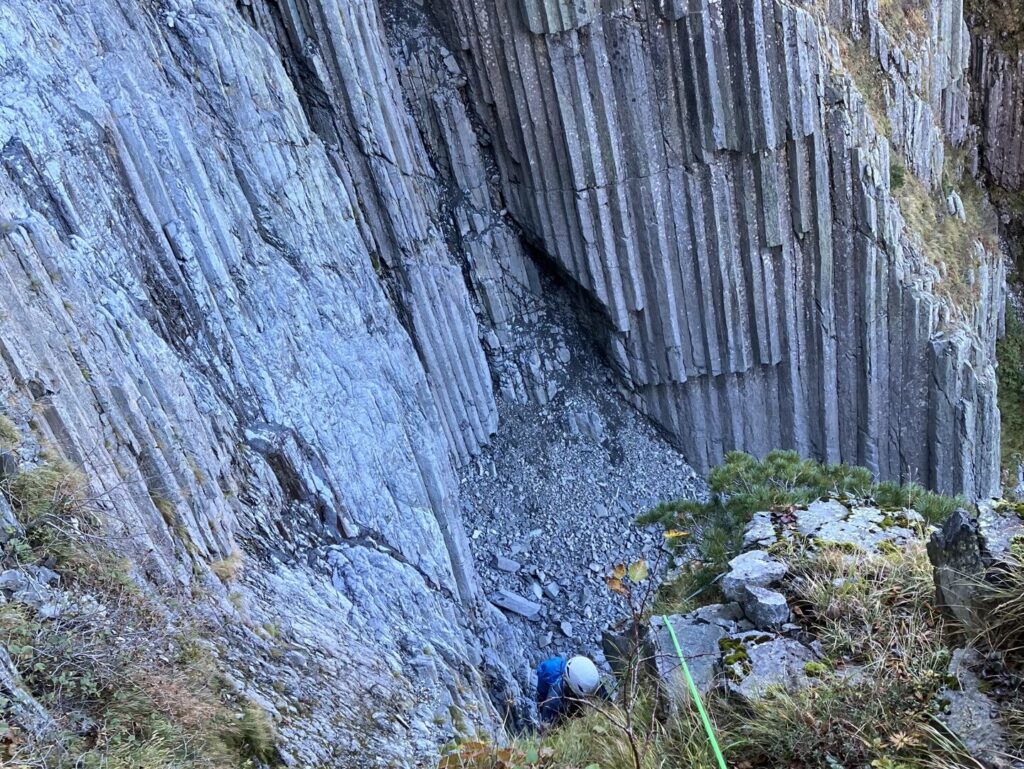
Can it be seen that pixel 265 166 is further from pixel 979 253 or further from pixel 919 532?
pixel 979 253

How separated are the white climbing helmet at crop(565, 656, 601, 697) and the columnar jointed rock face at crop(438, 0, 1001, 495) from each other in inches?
325

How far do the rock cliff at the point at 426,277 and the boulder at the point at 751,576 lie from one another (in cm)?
234

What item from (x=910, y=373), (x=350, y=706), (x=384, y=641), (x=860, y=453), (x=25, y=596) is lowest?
(x=860, y=453)

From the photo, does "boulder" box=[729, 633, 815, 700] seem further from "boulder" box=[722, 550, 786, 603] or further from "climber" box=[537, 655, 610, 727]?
"climber" box=[537, 655, 610, 727]

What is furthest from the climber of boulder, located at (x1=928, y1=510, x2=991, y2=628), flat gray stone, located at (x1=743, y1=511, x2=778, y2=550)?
boulder, located at (x1=928, y1=510, x2=991, y2=628)

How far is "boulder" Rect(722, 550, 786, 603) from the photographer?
4.82 metres

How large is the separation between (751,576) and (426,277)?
33.2ft

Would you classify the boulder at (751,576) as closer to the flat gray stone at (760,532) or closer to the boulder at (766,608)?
the boulder at (766,608)

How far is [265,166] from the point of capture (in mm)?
9844

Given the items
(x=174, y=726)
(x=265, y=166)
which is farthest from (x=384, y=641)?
(x=265, y=166)

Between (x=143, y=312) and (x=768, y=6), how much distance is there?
10347 millimetres

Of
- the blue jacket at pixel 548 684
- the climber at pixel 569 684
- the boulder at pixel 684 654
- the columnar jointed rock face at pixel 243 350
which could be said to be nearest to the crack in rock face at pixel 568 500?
the columnar jointed rock face at pixel 243 350

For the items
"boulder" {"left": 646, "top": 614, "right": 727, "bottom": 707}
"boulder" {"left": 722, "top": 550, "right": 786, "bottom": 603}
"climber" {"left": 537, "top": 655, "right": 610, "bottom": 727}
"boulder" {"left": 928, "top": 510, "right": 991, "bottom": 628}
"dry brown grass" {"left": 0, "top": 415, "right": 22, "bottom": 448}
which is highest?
"dry brown grass" {"left": 0, "top": 415, "right": 22, "bottom": 448}

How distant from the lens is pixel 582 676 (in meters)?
7.64
